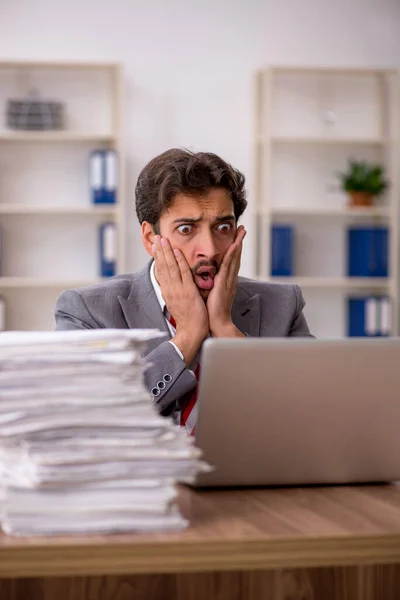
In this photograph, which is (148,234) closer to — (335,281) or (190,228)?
(190,228)

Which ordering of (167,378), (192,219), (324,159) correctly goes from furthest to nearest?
Result: (324,159) < (192,219) < (167,378)

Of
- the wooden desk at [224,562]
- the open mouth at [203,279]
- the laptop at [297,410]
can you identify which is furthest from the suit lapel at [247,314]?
the wooden desk at [224,562]

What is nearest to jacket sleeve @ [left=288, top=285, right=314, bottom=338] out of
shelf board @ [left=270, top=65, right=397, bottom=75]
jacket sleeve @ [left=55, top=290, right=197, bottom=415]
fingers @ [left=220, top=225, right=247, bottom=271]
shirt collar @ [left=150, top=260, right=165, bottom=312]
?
fingers @ [left=220, top=225, right=247, bottom=271]

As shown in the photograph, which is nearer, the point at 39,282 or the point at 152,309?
the point at 152,309

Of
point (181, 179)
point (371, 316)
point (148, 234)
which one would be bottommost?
point (371, 316)

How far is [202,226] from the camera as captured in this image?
6.91 ft

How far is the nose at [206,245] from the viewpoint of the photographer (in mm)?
2117

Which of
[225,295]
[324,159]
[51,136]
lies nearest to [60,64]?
[51,136]

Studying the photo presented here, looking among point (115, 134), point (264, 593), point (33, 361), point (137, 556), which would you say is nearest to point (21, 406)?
point (33, 361)

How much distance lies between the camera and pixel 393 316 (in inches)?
204

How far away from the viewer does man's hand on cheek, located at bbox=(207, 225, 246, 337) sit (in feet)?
6.87

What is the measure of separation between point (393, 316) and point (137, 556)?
14.1ft

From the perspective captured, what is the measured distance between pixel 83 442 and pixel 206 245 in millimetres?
1099

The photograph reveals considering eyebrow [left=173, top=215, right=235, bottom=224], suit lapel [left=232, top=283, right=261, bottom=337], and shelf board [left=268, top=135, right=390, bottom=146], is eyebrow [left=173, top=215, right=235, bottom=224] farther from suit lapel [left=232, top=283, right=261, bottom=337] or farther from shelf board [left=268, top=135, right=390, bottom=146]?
shelf board [left=268, top=135, right=390, bottom=146]
